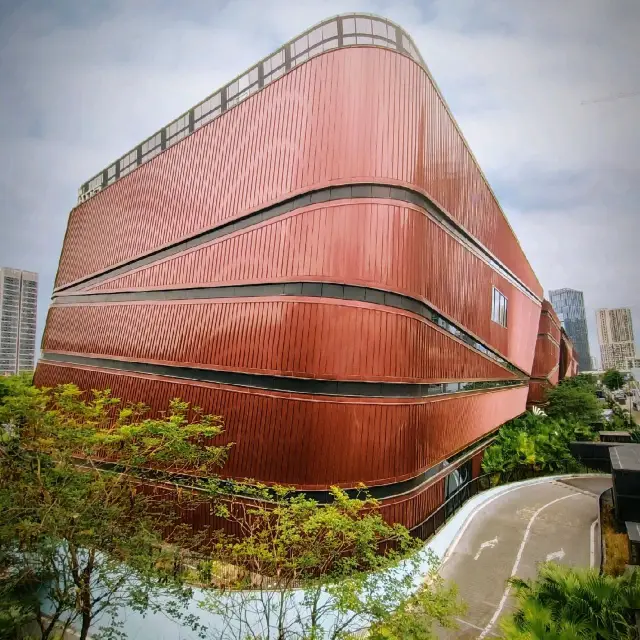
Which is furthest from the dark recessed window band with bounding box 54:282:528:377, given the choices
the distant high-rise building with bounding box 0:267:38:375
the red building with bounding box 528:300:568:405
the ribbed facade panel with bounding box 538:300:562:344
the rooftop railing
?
the distant high-rise building with bounding box 0:267:38:375

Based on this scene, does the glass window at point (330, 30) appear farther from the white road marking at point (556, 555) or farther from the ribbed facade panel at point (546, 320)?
the ribbed facade panel at point (546, 320)

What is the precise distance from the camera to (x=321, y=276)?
1104cm

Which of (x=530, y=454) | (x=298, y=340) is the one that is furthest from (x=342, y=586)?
(x=530, y=454)

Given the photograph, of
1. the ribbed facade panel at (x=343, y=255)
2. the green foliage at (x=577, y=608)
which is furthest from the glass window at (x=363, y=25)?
the green foliage at (x=577, y=608)

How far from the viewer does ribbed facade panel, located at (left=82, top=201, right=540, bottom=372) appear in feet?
36.4

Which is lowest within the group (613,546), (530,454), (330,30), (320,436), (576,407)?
(613,546)

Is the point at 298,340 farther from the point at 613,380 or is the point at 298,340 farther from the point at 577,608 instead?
the point at 613,380

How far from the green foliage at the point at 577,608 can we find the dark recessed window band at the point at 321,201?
929 centimetres

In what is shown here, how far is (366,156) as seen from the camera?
11414mm

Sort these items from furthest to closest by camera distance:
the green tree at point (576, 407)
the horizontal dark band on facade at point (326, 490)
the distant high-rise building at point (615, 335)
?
the distant high-rise building at point (615, 335)
the green tree at point (576, 407)
the horizontal dark band on facade at point (326, 490)

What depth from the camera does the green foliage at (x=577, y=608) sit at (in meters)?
5.43

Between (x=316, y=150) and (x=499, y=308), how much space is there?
43.7 feet

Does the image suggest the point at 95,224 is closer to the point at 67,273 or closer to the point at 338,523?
the point at 67,273

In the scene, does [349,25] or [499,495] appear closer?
[349,25]
